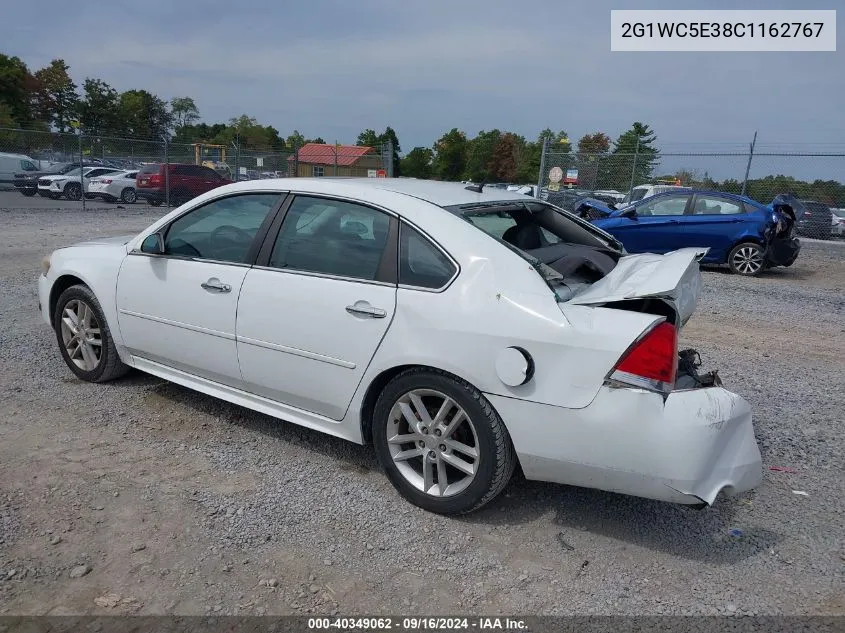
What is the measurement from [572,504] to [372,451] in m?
1.19

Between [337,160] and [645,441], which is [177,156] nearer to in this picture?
[337,160]

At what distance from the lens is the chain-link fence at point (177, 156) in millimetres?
23531

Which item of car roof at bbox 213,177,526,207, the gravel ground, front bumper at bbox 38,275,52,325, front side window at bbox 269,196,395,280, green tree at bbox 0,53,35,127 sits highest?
green tree at bbox 0,53,35,127

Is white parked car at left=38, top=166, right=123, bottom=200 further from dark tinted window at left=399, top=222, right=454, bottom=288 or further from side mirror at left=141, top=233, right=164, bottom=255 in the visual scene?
dark tinted window at left=399, top=222, right=454, bottom=288

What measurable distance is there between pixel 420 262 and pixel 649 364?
1147 millimetres

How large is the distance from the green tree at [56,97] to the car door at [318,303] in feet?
243

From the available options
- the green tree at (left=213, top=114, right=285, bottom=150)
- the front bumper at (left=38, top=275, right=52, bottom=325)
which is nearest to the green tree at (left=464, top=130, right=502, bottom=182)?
the green tree at (left=213, top=114, right=285, bottom=150)

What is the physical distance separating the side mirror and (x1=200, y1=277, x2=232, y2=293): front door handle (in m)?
0.49

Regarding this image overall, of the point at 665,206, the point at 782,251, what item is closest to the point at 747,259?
the point at 782,251

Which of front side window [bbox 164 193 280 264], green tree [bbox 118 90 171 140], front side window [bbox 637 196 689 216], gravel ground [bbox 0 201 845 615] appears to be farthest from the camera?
green tree [bbox 118 90 171 140]

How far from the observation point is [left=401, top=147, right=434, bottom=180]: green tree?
60.0 meters

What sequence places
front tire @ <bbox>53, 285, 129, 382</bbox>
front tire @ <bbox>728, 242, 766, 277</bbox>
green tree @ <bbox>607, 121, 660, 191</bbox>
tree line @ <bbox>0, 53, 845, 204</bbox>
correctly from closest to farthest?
front tire @ <bbox>53, 285, 129, 382</bbox> < front tire @ <bbox>728, 242, 766, 277</bbox> < green tree @ <bbox>607, 121, 660, 191</bbox> < tree line @ <bbox>0, 53, 845, 204</bbox>

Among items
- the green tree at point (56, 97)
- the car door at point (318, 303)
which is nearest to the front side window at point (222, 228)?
the car door at point (318, 303)

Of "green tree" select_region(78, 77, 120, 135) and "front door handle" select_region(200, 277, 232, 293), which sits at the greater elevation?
"green tree" select_region(78, 77, 120, 135)
